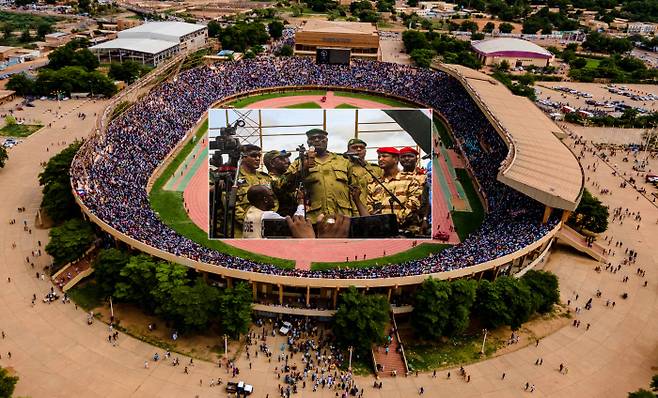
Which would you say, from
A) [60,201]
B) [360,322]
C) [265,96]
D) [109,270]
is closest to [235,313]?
[360,322]

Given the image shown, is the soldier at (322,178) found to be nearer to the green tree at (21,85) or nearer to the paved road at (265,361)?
the paved road at (265,361)

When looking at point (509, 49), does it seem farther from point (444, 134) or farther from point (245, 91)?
point (245, 91)

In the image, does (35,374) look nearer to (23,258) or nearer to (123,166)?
(23,258)

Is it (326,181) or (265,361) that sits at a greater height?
(326,181)

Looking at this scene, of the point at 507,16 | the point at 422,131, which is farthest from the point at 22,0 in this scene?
the point at 422,131

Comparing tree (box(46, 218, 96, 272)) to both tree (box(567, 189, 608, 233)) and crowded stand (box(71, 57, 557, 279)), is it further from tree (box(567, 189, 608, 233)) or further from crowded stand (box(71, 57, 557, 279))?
tree (box(567, 189, 608, 233))

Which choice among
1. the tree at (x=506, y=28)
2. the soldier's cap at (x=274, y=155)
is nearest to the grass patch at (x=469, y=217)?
the soldier's cap at (x=274, y=155)
